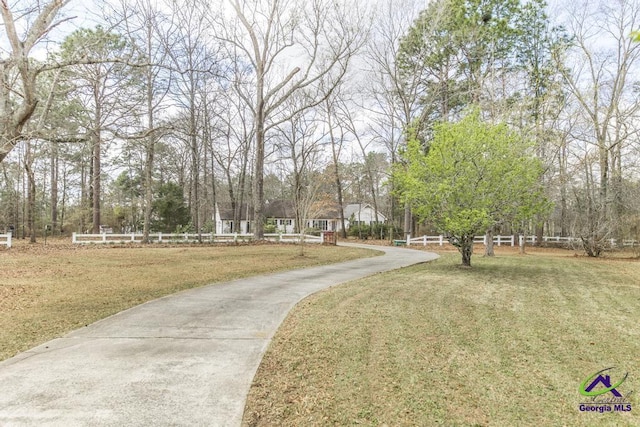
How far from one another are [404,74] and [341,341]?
25.2 metres

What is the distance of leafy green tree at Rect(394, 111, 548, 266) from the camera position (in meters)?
10.8

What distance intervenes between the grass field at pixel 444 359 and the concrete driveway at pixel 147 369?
303 millimetres

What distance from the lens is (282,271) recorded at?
11.1 meters

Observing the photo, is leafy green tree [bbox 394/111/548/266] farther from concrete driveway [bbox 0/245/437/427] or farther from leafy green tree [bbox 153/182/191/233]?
leafy green tree [bbox 153/182/191/233]

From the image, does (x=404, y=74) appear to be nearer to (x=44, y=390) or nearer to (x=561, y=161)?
(x=561, y=161)

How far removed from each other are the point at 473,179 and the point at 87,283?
11234mm

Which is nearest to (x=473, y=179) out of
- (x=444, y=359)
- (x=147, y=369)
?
(x=444, y=359)

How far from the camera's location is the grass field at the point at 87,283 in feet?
17.2

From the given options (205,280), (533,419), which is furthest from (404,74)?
(533,419)

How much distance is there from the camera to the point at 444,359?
4.09 metres

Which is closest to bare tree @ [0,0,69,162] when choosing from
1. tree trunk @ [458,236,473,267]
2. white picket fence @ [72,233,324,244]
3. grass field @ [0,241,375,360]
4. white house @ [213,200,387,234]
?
grass field @ [0,241,375,360]

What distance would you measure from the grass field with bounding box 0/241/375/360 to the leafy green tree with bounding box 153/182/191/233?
44.8 feet
